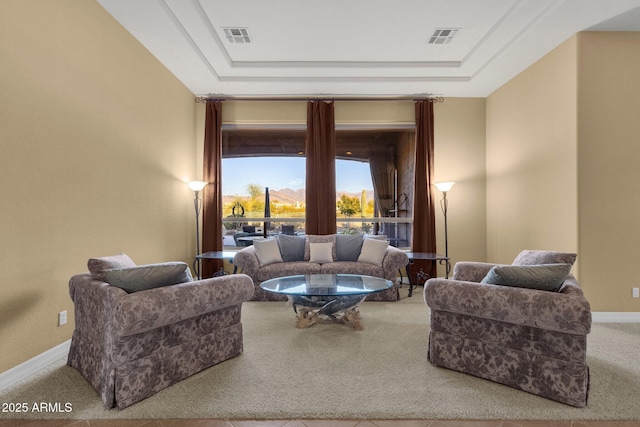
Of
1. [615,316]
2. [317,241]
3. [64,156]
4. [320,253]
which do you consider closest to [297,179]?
[317,241]

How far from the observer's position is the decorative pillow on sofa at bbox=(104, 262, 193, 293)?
6.83 ft

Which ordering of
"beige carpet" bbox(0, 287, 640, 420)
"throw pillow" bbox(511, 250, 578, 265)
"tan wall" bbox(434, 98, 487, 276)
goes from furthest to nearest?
"tan wall" bbox(434, 98, 487, 276)
"throw pillow" bbox(511, 250, 578, 265)
"beige carpet" bbox(0, 287, 640, 420)

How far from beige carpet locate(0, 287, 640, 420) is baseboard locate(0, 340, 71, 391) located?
9cm

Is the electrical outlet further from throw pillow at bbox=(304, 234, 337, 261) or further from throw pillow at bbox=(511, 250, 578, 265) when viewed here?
throw pillow at bbox=(511, 250, 578, 265)

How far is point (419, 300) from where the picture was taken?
4.60 m

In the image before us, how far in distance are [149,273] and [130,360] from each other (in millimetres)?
547

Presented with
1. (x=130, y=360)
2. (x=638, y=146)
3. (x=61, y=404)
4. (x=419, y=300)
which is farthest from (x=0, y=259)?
(x=638, y=146)

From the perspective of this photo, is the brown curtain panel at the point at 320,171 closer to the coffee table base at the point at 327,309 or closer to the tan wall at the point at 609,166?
the coffee table base at the point at 327,309

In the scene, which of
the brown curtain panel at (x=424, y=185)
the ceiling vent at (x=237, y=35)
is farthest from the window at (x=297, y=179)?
the ceiling vent at (x=237, y=35)

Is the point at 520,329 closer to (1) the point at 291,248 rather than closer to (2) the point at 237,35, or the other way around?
(1) the point at 291,248

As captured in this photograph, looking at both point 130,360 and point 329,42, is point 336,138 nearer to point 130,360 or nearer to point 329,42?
point 329,42

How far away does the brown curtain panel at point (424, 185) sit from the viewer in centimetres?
556

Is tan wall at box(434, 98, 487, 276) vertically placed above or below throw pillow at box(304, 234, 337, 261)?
above

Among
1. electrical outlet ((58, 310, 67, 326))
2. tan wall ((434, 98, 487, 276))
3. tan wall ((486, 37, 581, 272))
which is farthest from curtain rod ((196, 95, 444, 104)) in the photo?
electrical outlet ((58, 310, 67, 326))
